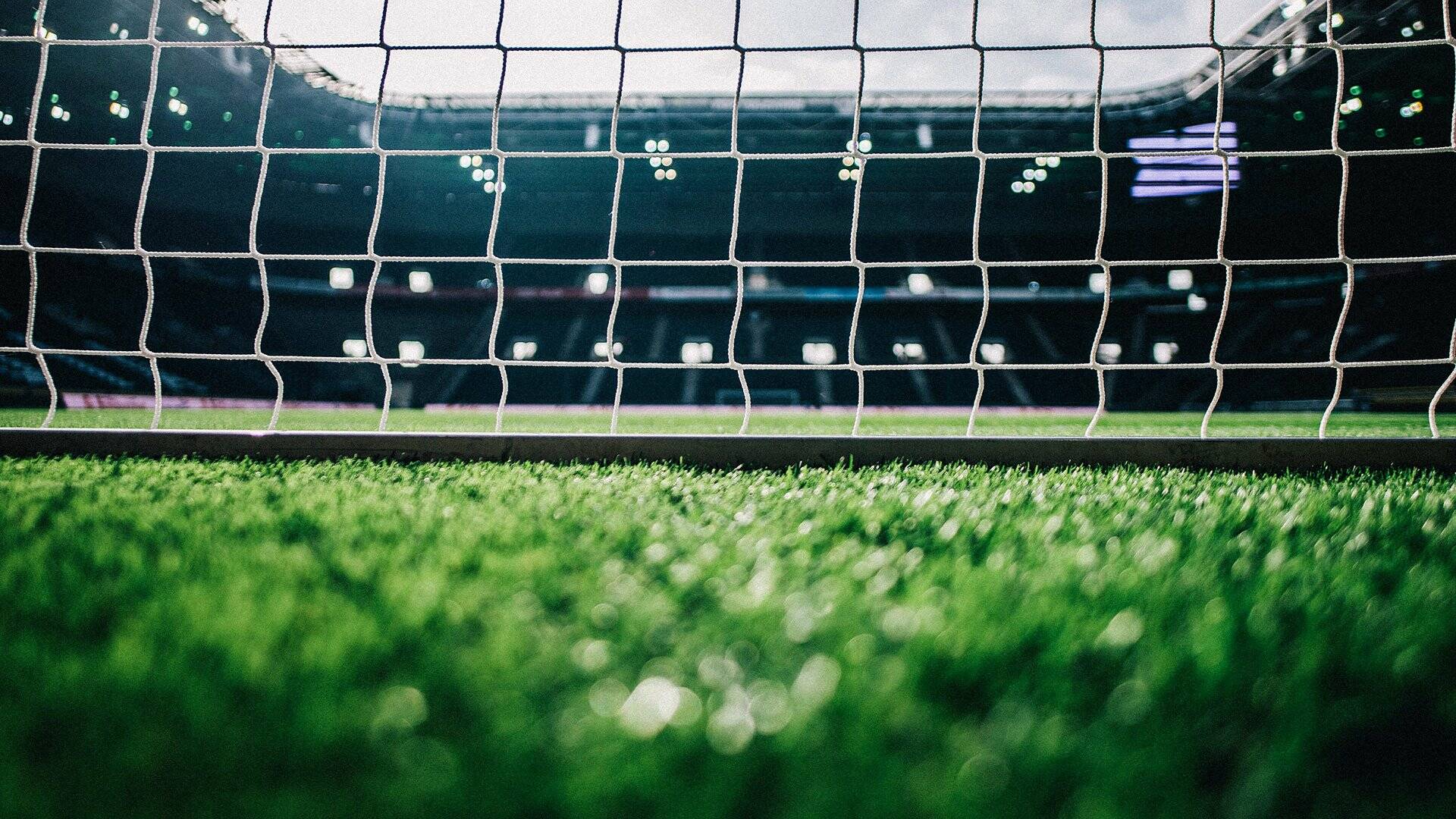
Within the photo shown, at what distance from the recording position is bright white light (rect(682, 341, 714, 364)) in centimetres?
1430

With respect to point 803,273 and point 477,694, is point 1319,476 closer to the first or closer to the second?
point 477,694

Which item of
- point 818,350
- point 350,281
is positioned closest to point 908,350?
point 818,350

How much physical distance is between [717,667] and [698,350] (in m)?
14.1

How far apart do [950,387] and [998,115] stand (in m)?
5.47

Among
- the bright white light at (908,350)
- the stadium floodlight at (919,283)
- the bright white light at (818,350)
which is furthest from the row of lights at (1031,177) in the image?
the bright white light at (818,350)

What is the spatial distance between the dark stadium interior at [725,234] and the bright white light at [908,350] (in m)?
0.07

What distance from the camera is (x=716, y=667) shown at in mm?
399

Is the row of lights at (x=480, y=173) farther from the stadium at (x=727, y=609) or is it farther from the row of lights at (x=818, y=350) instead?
the stadium at (x=727, y=609)

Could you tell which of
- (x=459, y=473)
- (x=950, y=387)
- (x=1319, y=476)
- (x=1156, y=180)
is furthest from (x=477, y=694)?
(x=1156, y=180)

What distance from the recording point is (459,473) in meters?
1.27

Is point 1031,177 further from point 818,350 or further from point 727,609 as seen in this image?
point 727,609

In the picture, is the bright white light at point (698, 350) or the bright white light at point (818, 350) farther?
the bright white light at point (818, 350)

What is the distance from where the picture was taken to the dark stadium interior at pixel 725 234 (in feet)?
38.2

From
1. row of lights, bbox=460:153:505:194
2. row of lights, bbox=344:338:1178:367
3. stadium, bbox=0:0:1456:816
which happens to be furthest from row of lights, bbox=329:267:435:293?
stadium, bbox=0:0:1456:816
